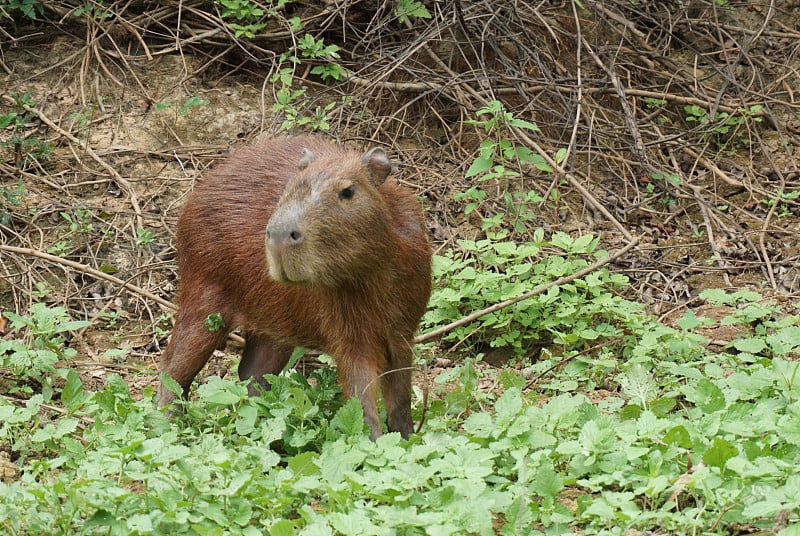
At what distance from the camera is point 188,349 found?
17.0 ft

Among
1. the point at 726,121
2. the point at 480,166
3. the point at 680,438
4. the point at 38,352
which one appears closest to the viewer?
the point at 680,438

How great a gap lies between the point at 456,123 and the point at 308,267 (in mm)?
4347

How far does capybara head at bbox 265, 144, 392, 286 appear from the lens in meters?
4.02

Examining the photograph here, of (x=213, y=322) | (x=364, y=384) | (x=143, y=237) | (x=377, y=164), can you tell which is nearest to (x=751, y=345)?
(x=364, y=384)

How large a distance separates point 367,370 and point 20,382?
2199 millimetres

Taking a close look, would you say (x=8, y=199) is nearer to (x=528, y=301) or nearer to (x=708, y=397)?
(x=528, y=301)

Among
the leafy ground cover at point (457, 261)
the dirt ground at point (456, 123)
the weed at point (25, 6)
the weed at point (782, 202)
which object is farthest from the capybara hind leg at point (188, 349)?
the weed at point (782, 202)

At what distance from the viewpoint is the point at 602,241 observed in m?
7.69

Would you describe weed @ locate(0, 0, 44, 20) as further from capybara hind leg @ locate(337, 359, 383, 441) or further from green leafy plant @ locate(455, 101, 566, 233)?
capybara hind leg @ locate(337, 359, 383, 441)

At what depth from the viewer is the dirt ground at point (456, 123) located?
740 centimetres

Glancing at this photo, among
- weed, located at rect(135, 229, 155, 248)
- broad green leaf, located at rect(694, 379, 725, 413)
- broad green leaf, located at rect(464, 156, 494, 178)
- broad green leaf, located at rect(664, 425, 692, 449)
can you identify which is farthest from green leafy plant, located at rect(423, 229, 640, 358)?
broad green leaf, located at rect(664, 425, 692, 449)

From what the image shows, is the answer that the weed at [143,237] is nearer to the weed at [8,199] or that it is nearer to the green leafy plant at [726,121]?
the weed at [8,199]

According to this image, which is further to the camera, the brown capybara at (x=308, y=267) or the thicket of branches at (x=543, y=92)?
the thicket of branches at (x=543, y=92)

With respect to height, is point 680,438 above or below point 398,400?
above
